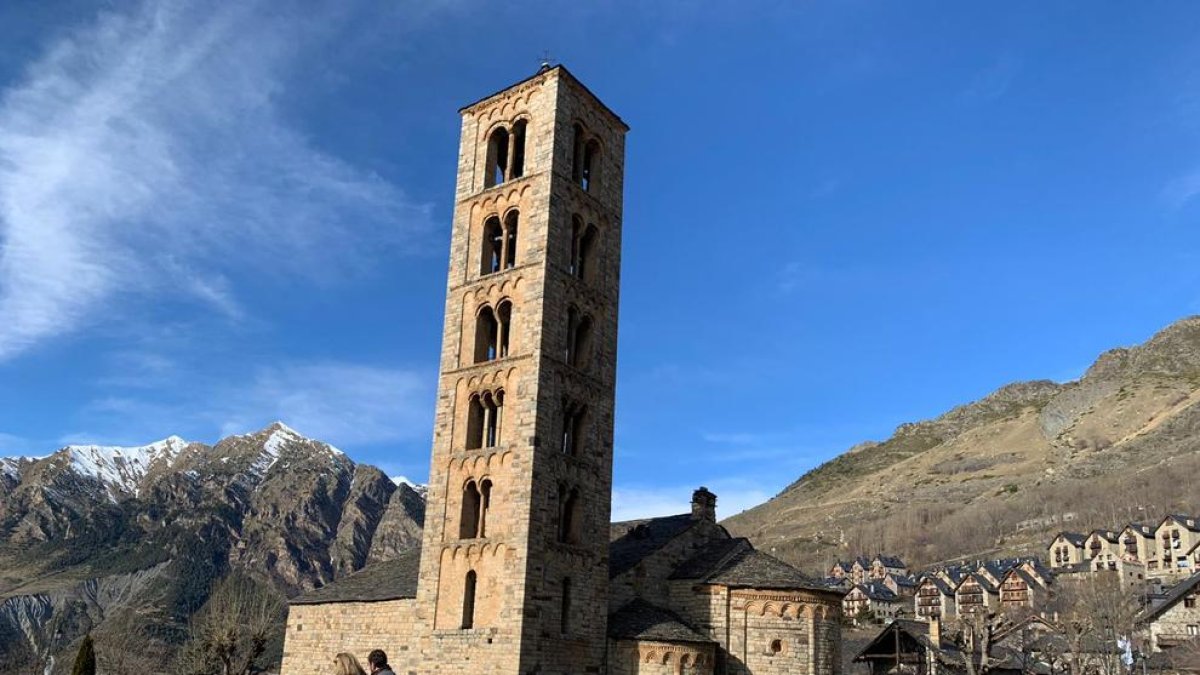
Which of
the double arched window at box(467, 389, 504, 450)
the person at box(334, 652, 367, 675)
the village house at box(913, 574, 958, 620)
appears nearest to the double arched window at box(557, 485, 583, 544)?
the double arched window at box(467, 389, 504, 450)

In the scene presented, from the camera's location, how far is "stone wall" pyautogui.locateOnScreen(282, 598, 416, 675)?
37906mm

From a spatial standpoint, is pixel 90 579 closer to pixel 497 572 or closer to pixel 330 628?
pixel 330 628

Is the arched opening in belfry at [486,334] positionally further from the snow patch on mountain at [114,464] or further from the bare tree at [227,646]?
the snow patch on mountain at [114,464]

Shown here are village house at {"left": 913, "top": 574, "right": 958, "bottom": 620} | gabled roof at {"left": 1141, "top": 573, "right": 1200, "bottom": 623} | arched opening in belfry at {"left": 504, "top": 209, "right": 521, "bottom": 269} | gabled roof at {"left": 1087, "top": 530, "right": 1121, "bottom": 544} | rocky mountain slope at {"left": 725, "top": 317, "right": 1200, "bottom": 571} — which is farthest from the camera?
rocky mountain slope at {"left": 725, "top": 317, "right": 1200, "bottom": 571}

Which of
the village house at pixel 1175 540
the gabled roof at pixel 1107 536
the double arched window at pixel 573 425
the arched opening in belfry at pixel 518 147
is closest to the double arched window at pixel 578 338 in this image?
the double arched window at pixel 573 425

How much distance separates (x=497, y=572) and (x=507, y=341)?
854 centimetres

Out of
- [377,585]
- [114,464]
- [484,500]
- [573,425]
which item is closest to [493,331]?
[573,425]

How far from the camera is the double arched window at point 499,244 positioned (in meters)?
39.3

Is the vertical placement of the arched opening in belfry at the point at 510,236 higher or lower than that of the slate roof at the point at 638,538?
higher

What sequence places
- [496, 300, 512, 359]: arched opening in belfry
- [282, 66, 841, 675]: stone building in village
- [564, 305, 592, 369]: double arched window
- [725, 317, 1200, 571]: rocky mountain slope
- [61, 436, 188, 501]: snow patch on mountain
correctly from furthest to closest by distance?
[61, 436, 188, 501]: snow patch on mountain → [725, 317, 1200, 571]: rocky mountain slope → [564, 305, 592, 369]: double arched window → [496, 300, 512, 359]: arched opening in belfry → [282, 66, 841, 675]: stone building in village

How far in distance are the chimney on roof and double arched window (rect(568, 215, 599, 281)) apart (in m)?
10.2

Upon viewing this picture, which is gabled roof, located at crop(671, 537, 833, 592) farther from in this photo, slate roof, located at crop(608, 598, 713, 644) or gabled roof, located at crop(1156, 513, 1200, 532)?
gabled roof, located at crop(1156, 513, 1200, 532)

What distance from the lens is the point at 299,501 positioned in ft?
537

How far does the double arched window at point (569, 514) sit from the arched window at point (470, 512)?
2944 millimetres
